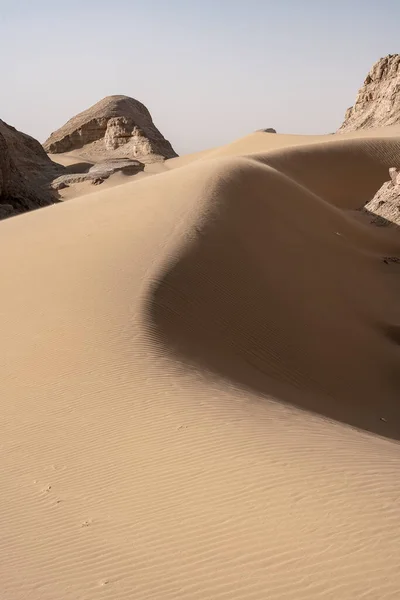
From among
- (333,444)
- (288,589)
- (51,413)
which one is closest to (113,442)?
(51,413)

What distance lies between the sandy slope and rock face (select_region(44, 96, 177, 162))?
24.3m

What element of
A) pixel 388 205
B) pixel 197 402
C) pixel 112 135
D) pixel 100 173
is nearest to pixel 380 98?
pixel 100 173

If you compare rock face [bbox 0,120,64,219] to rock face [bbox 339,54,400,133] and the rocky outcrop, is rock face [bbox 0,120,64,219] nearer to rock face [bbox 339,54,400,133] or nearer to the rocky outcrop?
the rocky outcrop

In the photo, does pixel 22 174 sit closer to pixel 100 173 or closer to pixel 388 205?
pixel 100 173

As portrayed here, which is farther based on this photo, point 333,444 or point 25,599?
point 333,444

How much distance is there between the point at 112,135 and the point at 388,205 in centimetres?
2498

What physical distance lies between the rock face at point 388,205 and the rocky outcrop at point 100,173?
1484 cm

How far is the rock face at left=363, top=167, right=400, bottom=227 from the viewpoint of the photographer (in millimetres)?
18203

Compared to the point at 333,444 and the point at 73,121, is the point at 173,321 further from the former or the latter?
the point at 73,121

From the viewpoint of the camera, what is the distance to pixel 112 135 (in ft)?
131

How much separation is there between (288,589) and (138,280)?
22.6 feet

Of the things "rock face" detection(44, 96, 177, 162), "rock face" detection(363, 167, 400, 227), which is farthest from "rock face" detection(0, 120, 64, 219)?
"rock face" detection(363, 167, 400, 227)

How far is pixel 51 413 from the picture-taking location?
250 inches

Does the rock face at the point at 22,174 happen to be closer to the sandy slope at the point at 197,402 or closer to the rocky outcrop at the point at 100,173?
the rocky outcrop at the point at 100,173
